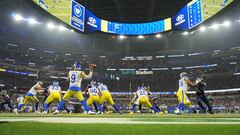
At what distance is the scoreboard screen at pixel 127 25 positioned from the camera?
25.4 metres

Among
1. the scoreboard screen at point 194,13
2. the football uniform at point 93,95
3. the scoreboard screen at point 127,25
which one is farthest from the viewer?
the scoreboard screen at point 194,13

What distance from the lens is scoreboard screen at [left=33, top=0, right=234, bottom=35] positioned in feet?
83.4

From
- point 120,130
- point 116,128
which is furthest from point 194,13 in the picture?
point 120,130

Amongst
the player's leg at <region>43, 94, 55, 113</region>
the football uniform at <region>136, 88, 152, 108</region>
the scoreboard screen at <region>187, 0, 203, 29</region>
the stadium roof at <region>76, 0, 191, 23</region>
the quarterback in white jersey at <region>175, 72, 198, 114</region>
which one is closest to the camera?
the quarterback in white jersey at <region>175, 72, 198, 114</region>

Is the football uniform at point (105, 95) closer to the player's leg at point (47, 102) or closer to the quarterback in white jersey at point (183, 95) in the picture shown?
the player's leg at point (47, 102)

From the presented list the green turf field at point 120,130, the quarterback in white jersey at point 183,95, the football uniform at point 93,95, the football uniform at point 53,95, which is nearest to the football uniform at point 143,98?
the quarterback in white jersey at point 183,95

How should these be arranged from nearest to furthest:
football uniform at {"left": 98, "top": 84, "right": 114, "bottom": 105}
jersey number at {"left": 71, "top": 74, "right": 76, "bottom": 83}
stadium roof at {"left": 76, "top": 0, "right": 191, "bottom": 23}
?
jersey number at {"left": 71, "top": 74, "right": 76, "bottom": 83}
football uniform at {"left": 98, "top": 84, "right": 114, "bottom": 105}
stadium roof at {"left": 76, "top": 0, "right": 191, "bottom": 23}

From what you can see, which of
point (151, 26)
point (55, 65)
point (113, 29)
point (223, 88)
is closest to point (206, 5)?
point (151, 26)

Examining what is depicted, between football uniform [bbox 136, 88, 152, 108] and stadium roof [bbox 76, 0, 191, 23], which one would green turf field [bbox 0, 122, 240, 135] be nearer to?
football uniform [bbox 136, 88, 152, 108]

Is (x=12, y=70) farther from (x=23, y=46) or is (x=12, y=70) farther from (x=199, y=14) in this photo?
(x=199, y=14)

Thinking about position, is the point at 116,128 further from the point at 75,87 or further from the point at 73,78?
the point at 73,78

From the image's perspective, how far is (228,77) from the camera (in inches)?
1853

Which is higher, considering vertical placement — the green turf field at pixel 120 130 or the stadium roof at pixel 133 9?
the stadium roof at pixel 133 9

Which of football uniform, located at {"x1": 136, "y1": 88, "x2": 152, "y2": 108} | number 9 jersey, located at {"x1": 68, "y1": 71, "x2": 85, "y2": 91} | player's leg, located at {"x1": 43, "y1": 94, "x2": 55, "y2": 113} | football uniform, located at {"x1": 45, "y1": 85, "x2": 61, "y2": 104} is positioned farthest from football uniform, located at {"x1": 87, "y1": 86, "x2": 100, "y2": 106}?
number 9 jersey, located at {"x1": 68, "y1": 71, "x2": 85, "y2": 91}
